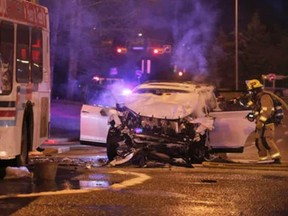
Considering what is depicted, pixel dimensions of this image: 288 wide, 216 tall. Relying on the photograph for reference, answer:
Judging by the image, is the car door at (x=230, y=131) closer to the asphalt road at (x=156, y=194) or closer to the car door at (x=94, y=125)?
the asphalt road at (x=156, y=194)

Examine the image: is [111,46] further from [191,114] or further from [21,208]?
[21,208]

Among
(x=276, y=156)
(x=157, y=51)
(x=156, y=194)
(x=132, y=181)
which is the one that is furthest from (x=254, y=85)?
(x=157, y=51)

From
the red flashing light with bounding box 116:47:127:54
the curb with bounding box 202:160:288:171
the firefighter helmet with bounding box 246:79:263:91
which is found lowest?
the curb with bounding box 202:160:288:171

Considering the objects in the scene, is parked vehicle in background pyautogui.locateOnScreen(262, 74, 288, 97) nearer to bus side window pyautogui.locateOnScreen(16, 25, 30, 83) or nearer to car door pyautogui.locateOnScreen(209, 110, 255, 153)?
car door pyautogui.locateOnScreen(209, 110, 255, 153)

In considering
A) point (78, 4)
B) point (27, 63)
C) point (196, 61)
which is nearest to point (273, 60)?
point (196, 61)

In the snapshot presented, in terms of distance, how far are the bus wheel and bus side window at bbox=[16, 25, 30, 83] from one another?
1.76 feet

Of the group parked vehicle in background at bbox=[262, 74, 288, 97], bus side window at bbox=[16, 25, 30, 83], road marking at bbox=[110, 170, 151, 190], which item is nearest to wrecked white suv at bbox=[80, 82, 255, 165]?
road marking at bbox=[110, 170, 151, 190]

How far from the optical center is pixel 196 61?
58.1 meters

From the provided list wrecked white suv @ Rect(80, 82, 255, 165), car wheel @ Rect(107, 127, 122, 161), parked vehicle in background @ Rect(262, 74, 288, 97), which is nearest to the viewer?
wrecked white suv @ Rect(80, 82, 255, 165)

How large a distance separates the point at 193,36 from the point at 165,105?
44.7m

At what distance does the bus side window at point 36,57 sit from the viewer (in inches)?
403

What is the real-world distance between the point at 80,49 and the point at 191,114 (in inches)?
736

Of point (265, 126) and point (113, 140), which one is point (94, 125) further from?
point (265, 126)

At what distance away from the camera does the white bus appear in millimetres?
9172
